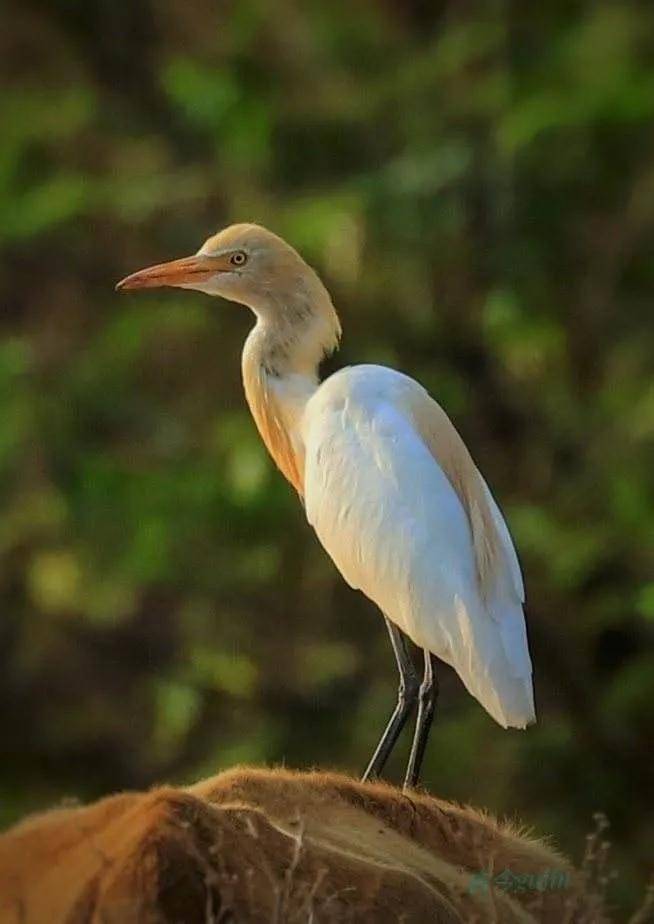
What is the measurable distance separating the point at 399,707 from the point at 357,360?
3.05 metres

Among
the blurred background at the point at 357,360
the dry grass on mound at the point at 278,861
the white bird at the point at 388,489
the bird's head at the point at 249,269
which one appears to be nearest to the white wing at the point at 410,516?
the white bird at the point at 388,489

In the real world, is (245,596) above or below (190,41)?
below

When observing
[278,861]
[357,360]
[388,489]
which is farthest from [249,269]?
[357,360]

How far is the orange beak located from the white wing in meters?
0.26

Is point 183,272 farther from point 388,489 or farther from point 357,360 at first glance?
point 357,360

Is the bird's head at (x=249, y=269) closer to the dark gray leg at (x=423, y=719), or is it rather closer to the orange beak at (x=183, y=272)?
the orange beak at (x=183, y=272)

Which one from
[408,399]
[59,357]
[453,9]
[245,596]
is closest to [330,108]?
[453,9]

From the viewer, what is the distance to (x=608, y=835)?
5.93 m

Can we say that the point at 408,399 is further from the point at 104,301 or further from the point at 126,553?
the point at 104,301

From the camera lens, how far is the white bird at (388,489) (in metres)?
2.73

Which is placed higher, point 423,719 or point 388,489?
point 388,489

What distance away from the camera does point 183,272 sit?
3004 mm

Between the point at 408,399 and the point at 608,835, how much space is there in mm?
3345

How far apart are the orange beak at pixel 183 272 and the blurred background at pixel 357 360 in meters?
2.51
